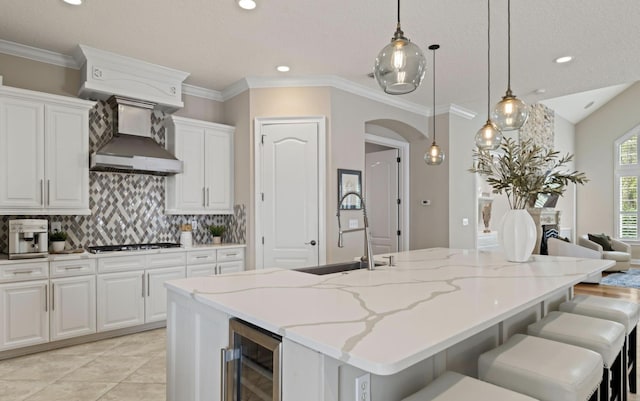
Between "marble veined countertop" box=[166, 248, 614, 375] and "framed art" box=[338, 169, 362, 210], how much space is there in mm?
2098

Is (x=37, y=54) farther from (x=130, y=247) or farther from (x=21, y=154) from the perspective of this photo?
(x=130, y=247)

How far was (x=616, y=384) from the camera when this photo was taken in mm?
2230

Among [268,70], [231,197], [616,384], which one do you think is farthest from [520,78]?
[231,197]

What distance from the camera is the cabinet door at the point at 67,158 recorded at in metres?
3.53

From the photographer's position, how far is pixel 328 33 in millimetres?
3357

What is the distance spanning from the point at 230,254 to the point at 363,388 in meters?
3.58

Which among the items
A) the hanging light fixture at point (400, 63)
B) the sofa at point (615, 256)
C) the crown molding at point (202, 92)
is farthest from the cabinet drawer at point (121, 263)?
Result: the sofa at point (615, 256)

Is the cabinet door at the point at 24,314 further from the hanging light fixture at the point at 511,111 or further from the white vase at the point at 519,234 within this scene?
the hanging light fixture at the point at 511,111

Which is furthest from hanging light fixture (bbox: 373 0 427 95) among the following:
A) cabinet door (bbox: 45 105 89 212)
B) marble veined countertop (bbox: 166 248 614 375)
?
cabinet door (bbox: 45 105 89 212)

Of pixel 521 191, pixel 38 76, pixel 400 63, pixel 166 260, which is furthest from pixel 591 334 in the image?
pixel 38 76

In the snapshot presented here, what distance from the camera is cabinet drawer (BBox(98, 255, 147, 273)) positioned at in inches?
144

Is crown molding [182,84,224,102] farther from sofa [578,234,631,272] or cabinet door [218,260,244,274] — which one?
sofa [578,234,631,272]

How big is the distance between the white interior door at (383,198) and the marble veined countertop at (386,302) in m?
3.77

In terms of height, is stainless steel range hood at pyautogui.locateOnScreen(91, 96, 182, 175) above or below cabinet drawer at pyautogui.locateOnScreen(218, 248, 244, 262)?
above
